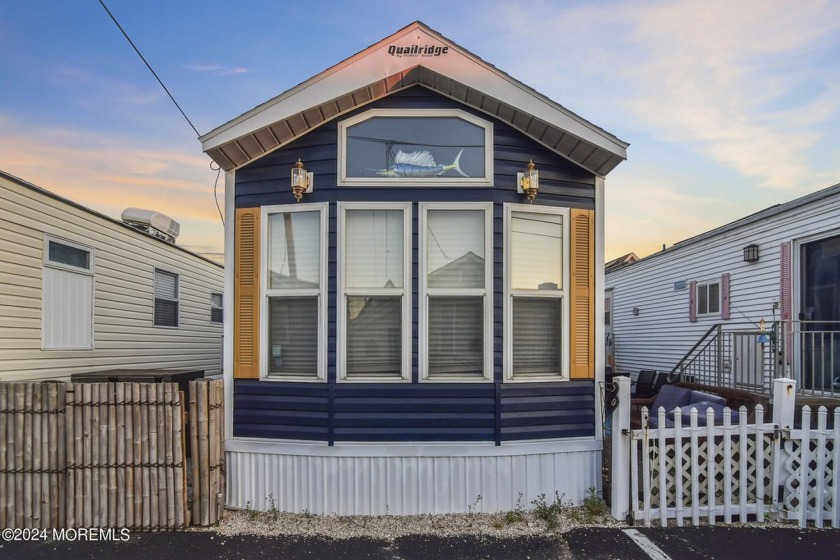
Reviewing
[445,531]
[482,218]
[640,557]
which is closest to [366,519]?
[445,531]

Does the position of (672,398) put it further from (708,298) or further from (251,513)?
(251,513)

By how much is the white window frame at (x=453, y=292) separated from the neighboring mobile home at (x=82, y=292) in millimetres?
4951

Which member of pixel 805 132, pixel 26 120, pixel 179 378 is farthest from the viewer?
pixel 805 132

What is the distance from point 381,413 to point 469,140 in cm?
275

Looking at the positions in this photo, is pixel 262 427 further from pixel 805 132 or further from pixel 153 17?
pixel 805 132

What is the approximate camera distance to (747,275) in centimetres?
785

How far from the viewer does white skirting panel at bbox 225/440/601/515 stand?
401 cm

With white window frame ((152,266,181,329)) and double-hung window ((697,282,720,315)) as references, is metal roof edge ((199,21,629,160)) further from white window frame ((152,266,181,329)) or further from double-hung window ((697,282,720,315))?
double-hung window ((697,282,720,315))

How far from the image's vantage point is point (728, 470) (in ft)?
12.7

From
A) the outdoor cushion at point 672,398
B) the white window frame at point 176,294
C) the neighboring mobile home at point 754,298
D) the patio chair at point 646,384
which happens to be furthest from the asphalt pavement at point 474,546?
the patio chair at point 646,384

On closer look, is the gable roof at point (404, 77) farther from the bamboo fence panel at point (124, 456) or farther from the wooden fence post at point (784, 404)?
the wooden fence post at point (784, 404)

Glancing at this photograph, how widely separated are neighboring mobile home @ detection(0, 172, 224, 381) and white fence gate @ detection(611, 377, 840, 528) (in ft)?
22.4

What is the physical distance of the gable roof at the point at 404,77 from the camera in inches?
157

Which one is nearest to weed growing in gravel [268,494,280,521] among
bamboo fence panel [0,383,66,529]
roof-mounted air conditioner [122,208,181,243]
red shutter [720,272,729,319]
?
bamboo fence panel [0,383,66,529]
